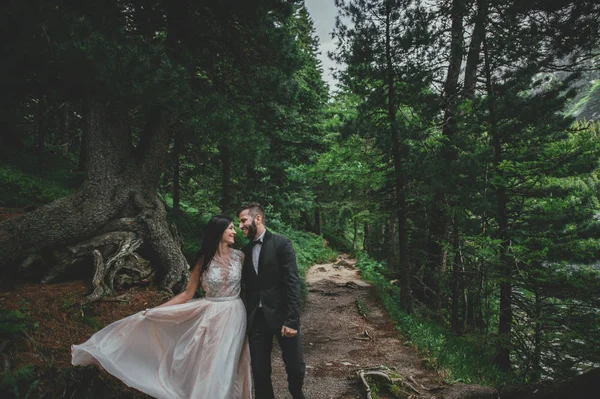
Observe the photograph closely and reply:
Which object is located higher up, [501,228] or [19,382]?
→ [501,228]

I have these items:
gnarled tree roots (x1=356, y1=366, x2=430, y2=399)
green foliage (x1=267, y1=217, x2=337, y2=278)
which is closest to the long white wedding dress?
gnarled tree roots (x1=356, y1=366, x2=430, y2=399)

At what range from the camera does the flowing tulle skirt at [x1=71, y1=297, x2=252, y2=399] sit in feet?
9.78

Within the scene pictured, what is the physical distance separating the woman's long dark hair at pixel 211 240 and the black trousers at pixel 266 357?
81cm

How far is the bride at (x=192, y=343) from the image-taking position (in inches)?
118

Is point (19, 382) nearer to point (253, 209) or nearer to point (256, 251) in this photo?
point (256, 251)

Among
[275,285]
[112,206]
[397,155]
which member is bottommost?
[275,285]

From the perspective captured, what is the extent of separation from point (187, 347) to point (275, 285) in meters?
1.09

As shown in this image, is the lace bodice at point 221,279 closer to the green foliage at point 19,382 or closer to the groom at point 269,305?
the groom at point 269,305

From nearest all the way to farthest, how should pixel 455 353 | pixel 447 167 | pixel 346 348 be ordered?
1. pixel 346 348
2. pixel 455 353
3. pixel 447 167

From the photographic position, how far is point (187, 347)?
10.4ft

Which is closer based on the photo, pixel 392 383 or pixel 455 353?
pixel 392 383

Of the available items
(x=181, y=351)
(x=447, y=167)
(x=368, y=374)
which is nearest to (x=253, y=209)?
(x=181, y=351)

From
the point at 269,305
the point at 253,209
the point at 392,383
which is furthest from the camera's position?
the point at 392,383

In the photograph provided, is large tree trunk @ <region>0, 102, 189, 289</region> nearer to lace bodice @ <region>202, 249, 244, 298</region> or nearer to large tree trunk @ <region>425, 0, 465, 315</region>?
lace bodice @ <region>202, 249, 244, 298</region>
